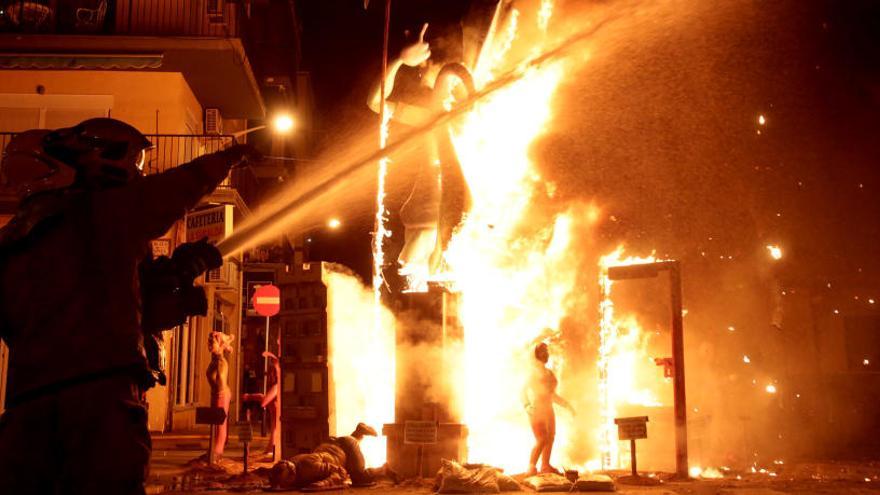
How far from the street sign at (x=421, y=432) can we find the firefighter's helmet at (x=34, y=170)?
22.0 ft

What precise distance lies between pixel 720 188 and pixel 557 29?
4.33m

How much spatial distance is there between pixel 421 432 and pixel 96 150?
675cm

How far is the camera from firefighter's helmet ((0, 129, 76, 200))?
3.41 metres

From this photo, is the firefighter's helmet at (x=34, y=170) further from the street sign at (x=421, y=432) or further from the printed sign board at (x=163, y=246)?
the printed sign board at (x=163, y=246)

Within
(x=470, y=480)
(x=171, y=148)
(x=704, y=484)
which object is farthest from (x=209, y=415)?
(x=171, y=148)

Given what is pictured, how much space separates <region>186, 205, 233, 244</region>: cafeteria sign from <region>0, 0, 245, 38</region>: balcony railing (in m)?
4.08

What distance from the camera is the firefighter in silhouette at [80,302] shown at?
9.42ft

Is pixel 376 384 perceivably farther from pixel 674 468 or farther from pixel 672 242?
pixel 672 242

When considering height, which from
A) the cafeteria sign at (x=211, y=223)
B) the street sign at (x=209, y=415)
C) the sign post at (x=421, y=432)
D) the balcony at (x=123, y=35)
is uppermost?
the balcony at (x=123, y=35)

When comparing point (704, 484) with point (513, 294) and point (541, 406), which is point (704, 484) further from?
point (513, 294)

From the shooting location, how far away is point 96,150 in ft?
11.3

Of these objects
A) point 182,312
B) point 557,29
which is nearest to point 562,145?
point 557,29

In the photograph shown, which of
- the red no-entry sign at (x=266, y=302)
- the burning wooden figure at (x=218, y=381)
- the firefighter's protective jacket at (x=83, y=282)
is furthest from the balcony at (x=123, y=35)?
the firefighter's protective jacket at (x=83, y=282)

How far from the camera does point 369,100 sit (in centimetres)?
1316
